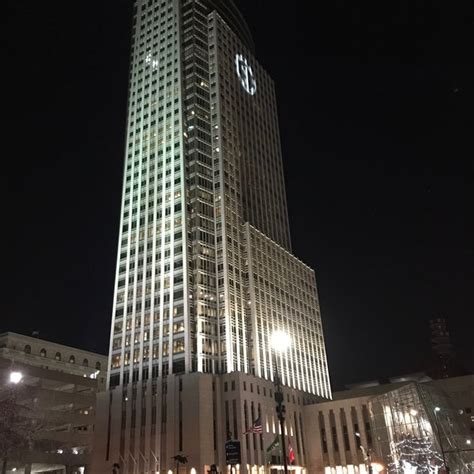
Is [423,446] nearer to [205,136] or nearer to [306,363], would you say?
[306,363]

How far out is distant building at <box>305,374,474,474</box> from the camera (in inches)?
3130

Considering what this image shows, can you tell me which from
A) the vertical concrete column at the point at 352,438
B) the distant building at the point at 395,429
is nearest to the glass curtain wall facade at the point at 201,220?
the distant building at the point at 395,429

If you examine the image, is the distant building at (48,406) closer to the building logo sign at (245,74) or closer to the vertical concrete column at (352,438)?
the vertical concrete column at (352,438)

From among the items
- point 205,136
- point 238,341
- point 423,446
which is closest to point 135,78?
point 205,136

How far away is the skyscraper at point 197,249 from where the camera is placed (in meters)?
99.4

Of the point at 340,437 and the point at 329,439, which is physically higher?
the point at 340,437

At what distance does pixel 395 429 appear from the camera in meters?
87.8

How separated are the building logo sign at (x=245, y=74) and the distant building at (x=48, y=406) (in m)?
89.4

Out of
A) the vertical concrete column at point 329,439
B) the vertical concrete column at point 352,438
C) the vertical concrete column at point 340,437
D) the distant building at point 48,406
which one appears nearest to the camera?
the distant building at point 48,406

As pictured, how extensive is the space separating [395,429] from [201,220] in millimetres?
57416

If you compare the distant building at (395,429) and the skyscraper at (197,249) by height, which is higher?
the skyscraper at (197,249)

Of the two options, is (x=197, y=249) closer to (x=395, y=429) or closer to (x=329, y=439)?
(x=329, y=439)

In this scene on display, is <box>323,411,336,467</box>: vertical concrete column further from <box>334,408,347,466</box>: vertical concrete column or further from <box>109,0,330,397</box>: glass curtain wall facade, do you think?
<box>109,0,330,397</box>: glass curtain wall facade

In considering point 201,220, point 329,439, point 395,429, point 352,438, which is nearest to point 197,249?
point 201,220
